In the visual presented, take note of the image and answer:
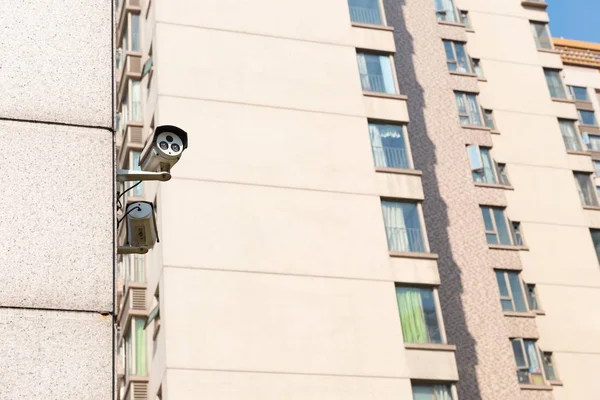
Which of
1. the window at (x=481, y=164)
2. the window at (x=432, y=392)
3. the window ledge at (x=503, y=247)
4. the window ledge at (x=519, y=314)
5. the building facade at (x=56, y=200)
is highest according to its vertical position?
the window at (x=481, y=164)

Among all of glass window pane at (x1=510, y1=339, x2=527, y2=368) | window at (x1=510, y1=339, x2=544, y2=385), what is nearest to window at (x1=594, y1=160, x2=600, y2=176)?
window at (x1=510, y1=339, x2=544, y2=385)

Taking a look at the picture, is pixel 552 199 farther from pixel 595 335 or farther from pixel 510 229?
pixel 595 335

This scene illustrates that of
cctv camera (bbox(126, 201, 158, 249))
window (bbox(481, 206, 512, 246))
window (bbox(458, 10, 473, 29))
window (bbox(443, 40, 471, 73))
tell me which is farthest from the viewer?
window (bbox(458, 10, 473, 29))

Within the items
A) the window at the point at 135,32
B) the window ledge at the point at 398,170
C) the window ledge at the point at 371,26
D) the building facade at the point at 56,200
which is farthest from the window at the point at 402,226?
the building facade at the point at 56,200

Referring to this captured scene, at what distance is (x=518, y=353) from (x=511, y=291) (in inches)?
94.7

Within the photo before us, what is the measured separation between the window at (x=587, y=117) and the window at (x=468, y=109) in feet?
61.4

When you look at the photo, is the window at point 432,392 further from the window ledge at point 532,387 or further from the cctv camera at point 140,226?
the cctv camera at point 140,226

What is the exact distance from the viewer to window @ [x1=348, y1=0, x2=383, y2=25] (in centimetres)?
3078

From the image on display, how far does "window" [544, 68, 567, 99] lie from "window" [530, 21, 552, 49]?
51.6 inches

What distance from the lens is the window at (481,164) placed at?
35000 mm

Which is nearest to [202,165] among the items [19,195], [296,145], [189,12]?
[296,145]

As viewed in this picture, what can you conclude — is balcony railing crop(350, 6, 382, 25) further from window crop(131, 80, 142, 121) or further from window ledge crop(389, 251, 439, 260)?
window ledge crop(389, 251, 439, 260)

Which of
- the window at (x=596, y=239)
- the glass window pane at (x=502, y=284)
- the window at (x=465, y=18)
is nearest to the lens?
the glass window pane at (x=502, y=284)

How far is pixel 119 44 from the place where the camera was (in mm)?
33969
